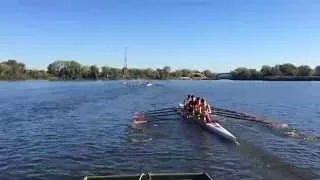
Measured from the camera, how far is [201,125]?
103ft

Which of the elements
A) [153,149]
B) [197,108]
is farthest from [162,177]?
[197,108]

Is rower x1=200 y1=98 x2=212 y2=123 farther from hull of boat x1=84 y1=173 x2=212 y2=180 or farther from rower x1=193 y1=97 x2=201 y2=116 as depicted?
hull of boat x1=84 y1=173 x2=212 y2=180

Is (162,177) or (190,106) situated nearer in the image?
(162,177)

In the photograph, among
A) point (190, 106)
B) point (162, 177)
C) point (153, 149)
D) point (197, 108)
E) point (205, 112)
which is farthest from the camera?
point (190, 106)

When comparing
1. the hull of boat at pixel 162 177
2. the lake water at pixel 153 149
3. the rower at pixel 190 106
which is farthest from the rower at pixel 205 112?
the hull of boat at pixel 162 177

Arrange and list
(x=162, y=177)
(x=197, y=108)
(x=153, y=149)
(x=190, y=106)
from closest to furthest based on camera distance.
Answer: (x=162, y=177), (x=153, y=149), (x=197, y=108), (x=190, y=106)

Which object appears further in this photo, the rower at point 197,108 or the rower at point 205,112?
the rower at point 197,108

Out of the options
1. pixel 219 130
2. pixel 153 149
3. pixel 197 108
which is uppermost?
pixel 197 108

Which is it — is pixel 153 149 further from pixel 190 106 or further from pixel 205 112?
pixel 190 106

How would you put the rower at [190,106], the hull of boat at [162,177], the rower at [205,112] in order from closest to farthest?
the hull of boat at [162,177] < the rower at [205,112] < the rower at [190,106]

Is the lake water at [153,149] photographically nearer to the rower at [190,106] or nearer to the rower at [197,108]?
the rower at [190,106]

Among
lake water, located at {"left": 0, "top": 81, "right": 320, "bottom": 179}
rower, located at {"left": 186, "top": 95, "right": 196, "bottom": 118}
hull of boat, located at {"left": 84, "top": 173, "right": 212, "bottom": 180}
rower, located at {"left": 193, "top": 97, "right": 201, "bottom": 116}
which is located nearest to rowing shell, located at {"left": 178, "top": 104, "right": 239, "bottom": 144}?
lake water, located at {"left": 0, "top": 81, "right": 320, "bottom": 179}

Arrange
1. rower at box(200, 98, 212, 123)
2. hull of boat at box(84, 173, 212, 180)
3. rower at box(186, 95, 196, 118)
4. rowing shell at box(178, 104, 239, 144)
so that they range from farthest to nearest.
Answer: rower at box(186, 95, 196, 118) → rower at box(200, 98, 212, 123) → rowing shell at box(178, 104, 239, 144) → hull of boat at box(84, 173, 212, 180)

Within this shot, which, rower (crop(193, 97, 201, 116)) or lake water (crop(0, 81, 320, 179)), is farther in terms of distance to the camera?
rower (crop(193, 97, 201, 116))
